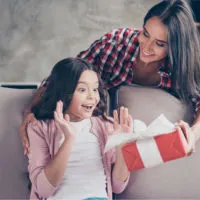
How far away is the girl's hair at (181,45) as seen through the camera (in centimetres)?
128

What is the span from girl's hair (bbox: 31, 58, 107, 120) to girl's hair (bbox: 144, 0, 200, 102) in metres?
0.29

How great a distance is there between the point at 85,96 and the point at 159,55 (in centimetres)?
31

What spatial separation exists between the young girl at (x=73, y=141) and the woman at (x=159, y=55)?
0.07 metres

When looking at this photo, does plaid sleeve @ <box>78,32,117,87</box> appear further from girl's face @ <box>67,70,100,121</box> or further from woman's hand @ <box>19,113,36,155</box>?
woman's hand @ <box>19,113,36,155</box>

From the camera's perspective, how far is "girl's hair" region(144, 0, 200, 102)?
1.28 m

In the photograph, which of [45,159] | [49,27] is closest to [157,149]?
[45,159]

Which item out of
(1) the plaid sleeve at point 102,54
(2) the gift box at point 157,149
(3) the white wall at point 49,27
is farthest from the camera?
(3) the white wall at point 49,27

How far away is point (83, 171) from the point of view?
3.94ft

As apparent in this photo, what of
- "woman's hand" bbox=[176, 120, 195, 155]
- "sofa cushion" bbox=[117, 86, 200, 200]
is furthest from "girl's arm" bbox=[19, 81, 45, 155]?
"woman's hand" bbox=[176, 120, 195, 155]

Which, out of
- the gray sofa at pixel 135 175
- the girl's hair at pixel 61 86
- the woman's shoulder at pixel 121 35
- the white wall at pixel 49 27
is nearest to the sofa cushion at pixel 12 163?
the gray sofa at pixel 135 175

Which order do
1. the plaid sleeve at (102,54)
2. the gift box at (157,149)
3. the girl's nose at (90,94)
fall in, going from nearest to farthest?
the gift box at (157,149) → the girl's nose at (90,94) → the plaid sleeve at (102,54)

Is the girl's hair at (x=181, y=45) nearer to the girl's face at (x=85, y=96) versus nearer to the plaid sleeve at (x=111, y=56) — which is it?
the plaid sleeve at (x=111, y=56)

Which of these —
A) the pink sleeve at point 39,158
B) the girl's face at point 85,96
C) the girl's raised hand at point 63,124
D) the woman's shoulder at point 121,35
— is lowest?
the pink sleeve at point 39,158

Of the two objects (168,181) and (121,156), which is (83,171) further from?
(168,181)
